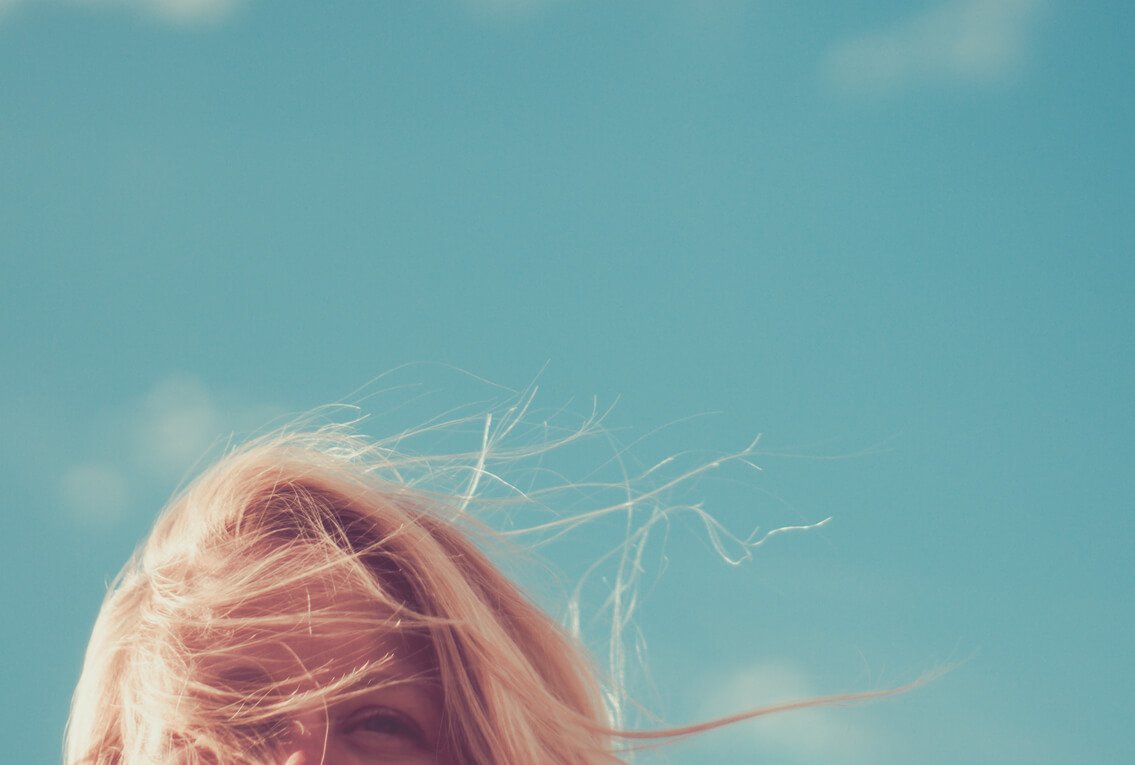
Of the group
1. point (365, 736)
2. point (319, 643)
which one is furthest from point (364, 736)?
point (319, 643)

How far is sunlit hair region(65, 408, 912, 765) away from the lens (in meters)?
3.09

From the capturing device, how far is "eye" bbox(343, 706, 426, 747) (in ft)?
9.70

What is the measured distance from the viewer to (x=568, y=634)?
376 centimetres

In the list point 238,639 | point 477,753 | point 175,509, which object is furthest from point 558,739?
point 175,509

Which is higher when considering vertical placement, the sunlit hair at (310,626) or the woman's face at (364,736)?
the sunlit hair at (310,626)

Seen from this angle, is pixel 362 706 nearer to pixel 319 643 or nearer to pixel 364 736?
pixel 364 736

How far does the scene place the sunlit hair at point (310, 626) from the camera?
10.1 feet

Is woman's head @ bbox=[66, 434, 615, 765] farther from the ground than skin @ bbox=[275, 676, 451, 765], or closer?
farther from the ground

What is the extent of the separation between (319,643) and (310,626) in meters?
0.05

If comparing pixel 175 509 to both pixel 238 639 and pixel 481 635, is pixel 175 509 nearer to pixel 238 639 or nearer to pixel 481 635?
pixel 238 639

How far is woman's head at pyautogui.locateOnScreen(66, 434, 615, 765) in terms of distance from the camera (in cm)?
302

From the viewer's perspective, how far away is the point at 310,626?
10.2ft

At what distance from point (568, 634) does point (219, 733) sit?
1139 mm

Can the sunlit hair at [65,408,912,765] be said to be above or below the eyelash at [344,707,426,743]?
above
